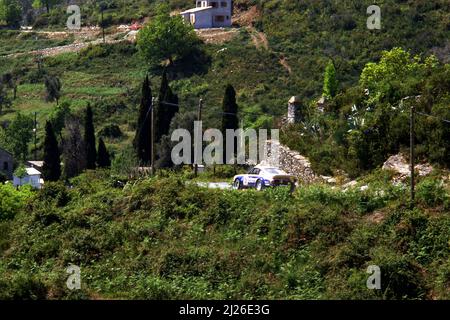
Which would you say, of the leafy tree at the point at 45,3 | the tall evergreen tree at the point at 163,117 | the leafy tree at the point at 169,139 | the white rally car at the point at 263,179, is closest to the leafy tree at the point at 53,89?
the tall evergreen tree at the point at 163,117

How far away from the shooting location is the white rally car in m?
26.3

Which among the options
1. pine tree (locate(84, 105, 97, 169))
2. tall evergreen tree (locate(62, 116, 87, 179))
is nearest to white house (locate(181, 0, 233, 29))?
tall evergreen tree (locate(62, 116, 87, 179))

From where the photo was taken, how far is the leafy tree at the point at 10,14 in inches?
3575

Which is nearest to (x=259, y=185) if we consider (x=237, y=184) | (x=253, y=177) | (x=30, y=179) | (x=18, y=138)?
(x=253, y=177)

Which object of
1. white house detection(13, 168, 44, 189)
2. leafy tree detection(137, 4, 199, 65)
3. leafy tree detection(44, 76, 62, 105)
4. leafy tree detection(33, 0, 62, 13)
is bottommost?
A: white house detection(13, 168, 44, 189)

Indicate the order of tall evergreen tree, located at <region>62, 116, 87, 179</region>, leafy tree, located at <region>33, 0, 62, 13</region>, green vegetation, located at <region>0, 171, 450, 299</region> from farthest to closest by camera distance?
leafy tree, located at <region>33, 0, 62, 13</region>
tall evergreen tree, located at <region>62, 116, 87, 179</region>
green vegetation, located at <region>0, 171, 450, 299</region>

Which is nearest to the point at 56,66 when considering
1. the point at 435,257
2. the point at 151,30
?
the point at 151,30

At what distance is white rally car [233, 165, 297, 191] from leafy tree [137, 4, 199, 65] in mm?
42045

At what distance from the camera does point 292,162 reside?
29.9 metres

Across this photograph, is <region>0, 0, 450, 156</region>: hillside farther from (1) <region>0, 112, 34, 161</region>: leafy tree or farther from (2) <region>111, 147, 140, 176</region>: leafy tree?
(2) <region>111, 147, 140, 176</region>: leafy tree

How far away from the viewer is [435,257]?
65.6 feet

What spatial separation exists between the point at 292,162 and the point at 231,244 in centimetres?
854

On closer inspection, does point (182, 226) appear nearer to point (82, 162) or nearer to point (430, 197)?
point (430, 197)
